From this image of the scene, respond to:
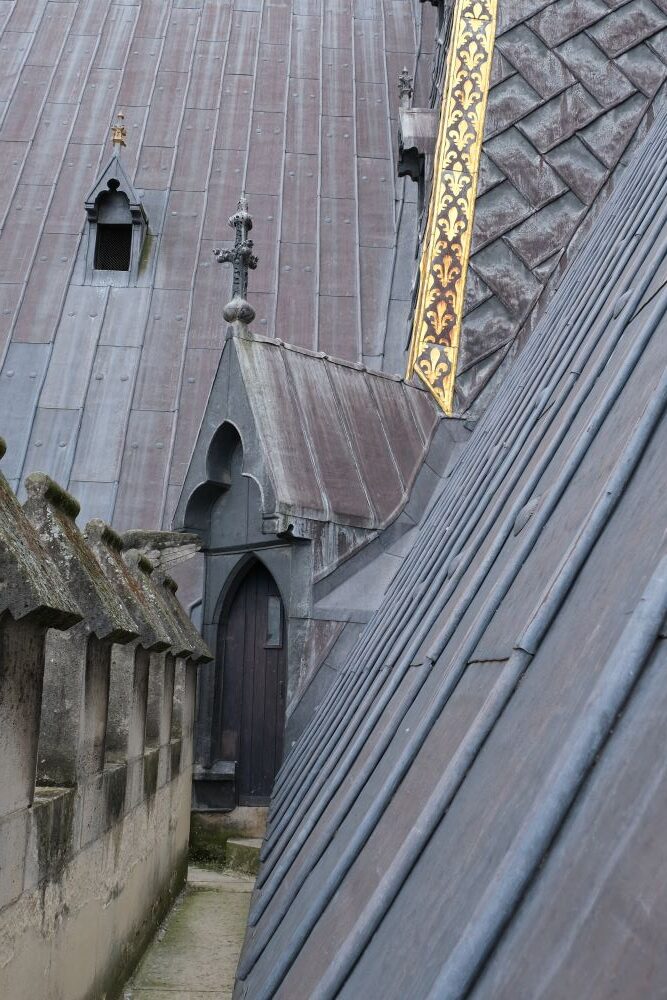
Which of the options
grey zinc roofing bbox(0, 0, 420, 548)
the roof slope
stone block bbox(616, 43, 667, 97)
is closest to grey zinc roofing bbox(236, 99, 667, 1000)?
the roof slope

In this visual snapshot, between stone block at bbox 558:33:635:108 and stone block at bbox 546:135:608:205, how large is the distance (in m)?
0.57

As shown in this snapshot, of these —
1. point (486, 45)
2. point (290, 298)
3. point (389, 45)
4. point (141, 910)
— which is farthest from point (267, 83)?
point (141, 910)

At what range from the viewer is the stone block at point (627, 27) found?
11523mm

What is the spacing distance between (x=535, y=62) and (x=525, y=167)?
1.18 m

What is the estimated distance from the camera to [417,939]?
1696mm

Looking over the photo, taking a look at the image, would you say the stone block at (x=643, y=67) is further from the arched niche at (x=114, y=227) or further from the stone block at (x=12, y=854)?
the stone block at (x=12, y=854)

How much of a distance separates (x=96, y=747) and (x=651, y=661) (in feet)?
13.9

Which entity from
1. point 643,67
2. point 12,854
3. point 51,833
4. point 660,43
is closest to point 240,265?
point 643,67

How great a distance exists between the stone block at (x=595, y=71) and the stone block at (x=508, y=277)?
191 centimetres

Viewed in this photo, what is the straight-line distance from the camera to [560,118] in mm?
11344

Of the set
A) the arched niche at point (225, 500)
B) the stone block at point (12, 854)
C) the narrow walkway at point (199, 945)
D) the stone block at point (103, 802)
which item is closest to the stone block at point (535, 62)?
the arched niche at point (225, 500)

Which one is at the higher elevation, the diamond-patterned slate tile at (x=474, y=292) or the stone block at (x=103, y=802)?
the diamond-patterned slate tile at (x=474, y=292)

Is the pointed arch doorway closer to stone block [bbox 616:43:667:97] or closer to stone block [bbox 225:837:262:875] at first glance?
stone block [bbox 225:837:262:875]

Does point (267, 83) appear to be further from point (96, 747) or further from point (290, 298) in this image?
point (96, 747)
